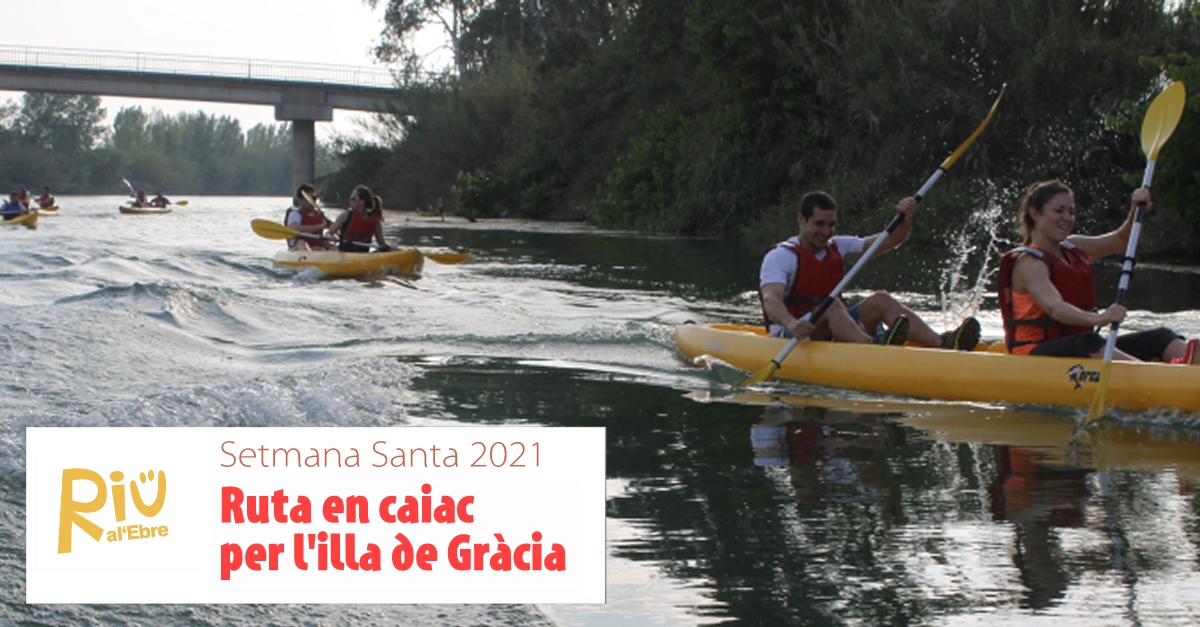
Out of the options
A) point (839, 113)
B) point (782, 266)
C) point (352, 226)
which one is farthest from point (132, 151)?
point (782, 266)

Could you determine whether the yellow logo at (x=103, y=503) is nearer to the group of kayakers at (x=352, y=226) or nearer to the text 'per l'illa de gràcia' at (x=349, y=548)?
the text 'per l'illa de gràcia' at (x=349, y=548)

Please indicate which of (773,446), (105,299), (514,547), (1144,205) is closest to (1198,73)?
(1144,205)

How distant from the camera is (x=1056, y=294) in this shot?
18.0 ft

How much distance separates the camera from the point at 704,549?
349 centimetres

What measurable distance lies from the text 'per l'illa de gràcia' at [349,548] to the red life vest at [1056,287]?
3.37 meters

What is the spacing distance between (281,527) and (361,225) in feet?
34.1

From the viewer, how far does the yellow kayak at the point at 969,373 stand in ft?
17.8

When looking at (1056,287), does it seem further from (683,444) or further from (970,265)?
(970,265)

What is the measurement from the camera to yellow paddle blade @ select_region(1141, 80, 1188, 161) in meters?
6.68

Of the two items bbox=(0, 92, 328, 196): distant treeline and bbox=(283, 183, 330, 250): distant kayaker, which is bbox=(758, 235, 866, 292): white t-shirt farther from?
bbox=(0, 92, 328, 196): distant treeline

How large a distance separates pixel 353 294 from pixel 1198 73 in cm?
923

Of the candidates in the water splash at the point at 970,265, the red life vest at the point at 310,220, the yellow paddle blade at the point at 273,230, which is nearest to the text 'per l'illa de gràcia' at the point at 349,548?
the water splash at the point at 970,265

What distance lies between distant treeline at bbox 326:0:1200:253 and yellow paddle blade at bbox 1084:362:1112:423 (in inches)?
338

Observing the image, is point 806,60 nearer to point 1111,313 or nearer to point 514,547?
point 1111,313
